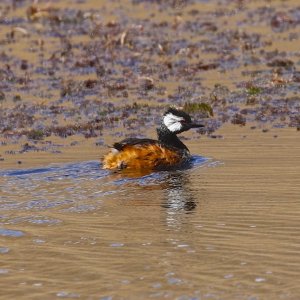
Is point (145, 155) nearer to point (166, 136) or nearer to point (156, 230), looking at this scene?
point (166, 136)

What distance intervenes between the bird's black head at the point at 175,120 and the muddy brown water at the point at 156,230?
109 centimetres

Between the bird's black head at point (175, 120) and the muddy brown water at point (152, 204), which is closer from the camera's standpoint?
the muddy brown water at point (152, 204)

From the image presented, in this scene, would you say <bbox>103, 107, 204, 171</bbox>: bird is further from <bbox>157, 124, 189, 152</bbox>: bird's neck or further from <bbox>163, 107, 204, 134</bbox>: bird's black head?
<bbox>163, 107, 204, 134</bbox>: bird's black head

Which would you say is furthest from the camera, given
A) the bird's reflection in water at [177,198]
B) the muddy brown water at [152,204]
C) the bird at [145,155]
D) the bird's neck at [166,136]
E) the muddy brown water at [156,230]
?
the bird's neck at [166,136]

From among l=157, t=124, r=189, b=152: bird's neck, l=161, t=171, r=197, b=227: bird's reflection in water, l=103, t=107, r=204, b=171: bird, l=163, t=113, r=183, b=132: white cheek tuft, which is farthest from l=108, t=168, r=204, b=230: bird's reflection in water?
l=163, t=113, r=183, b=132: white cheek tuft

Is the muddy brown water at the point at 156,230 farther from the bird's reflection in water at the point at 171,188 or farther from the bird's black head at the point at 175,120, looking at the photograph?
the bird's black head at the point at 175,120

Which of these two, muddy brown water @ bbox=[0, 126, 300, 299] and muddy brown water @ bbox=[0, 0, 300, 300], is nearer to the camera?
muddy brown water @ bbox=[0, 126, 300, 299]

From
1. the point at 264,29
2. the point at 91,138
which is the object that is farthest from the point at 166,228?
the point at 264,29

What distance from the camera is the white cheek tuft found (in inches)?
679

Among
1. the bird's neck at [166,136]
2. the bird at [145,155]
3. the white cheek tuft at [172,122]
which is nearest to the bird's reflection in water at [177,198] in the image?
the bird at [145,155]

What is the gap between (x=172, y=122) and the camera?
1733 centimetres

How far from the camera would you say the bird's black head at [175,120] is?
1725cm

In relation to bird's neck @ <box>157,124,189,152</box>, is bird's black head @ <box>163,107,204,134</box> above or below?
above

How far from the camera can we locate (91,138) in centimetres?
1866
